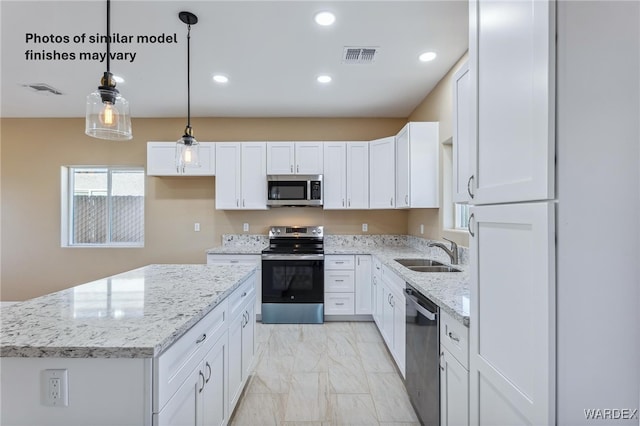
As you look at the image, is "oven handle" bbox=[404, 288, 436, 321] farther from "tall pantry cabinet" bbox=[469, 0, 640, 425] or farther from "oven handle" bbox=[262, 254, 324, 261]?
"oven handle" bbox=[262, 254, 324, 261]

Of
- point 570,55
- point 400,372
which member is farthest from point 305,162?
point 570,55

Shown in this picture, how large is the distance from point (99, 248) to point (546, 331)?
5.21 m

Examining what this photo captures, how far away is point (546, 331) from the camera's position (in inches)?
33.1

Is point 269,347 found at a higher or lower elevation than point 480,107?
lower

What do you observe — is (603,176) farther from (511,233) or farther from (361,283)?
(361,283)

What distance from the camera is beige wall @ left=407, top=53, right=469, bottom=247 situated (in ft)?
9.48

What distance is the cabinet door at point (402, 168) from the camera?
332 centimetres

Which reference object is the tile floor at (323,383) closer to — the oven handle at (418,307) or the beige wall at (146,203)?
the oven handle at (418,307)

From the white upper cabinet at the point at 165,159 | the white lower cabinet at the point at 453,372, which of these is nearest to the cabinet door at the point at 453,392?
the white lower cabinet at the point at 453,372

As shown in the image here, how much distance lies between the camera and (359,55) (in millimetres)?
2682

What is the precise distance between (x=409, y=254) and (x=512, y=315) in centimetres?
257

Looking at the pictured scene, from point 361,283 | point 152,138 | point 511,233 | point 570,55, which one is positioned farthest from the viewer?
point 152,138

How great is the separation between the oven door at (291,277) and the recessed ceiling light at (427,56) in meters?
2.33

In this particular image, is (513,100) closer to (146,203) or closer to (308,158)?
(308,158)
